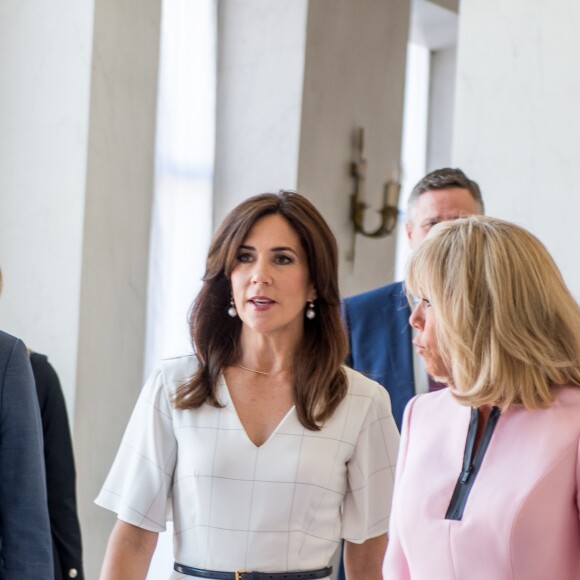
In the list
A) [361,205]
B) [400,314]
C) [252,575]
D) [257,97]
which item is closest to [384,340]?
[400,314]

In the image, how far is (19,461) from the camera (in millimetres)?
2162

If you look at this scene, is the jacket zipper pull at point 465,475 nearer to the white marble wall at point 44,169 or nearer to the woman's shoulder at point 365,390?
the woman's shoulder at point 365,390

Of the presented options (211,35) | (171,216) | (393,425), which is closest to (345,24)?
(211,35)

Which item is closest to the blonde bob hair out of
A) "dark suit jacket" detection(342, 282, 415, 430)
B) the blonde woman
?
the blonde woman

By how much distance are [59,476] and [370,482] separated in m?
1.12

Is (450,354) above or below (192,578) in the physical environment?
above

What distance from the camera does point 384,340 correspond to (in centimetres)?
308

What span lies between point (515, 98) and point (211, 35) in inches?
91.1

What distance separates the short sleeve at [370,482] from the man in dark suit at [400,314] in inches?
19.5

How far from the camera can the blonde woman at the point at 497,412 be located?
1666 millimetres

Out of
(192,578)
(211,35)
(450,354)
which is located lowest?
(192,578)

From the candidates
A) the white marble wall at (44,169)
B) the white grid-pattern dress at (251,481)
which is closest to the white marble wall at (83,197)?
the white marble wall at (44,169)

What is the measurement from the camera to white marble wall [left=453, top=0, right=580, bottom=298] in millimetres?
3143

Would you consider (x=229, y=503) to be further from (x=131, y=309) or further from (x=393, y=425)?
(x=131, y=309)
